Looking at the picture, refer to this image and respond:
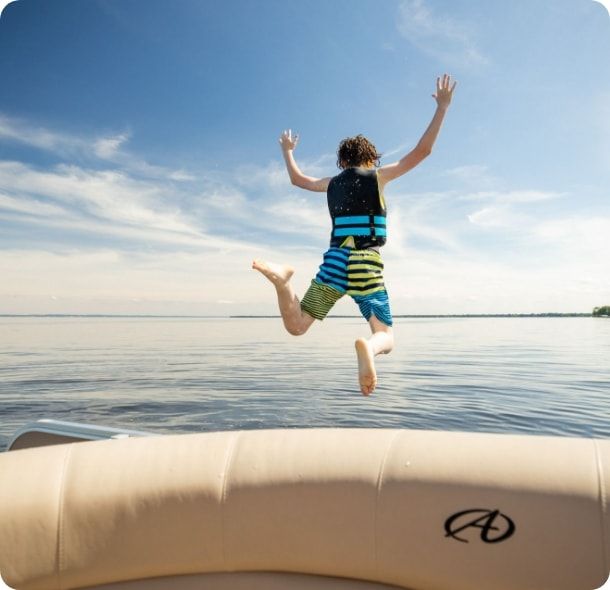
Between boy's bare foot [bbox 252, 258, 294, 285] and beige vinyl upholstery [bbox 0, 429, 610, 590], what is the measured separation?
0.68 m

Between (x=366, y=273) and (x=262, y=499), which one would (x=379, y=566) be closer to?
(x=262, y=499)

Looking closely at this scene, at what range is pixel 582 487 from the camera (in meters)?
2.23

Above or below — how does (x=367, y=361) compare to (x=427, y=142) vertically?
below

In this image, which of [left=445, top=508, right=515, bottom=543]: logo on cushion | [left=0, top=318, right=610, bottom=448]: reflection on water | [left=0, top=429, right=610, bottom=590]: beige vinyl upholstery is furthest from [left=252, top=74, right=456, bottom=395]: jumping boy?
[left=0, top=318, right=610, bottom=448]: reflection on water

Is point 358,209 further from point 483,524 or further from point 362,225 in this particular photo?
point 483,524

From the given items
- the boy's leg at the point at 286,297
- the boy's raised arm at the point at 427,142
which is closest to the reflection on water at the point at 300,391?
the boy's leg at the point at 286,297

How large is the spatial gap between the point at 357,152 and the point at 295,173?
1.16ft

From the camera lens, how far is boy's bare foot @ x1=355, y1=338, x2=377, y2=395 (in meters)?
2.57

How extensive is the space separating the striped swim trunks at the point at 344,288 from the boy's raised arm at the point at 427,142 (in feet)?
1.29

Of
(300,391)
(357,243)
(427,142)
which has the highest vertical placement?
(427,142)

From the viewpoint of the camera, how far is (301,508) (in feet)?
8.43

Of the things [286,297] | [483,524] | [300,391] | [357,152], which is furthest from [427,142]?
[300,391]

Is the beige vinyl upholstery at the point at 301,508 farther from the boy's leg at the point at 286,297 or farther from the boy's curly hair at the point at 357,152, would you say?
the boy's curly hair at the point at 357,152

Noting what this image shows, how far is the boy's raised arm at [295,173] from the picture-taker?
10.3ft
